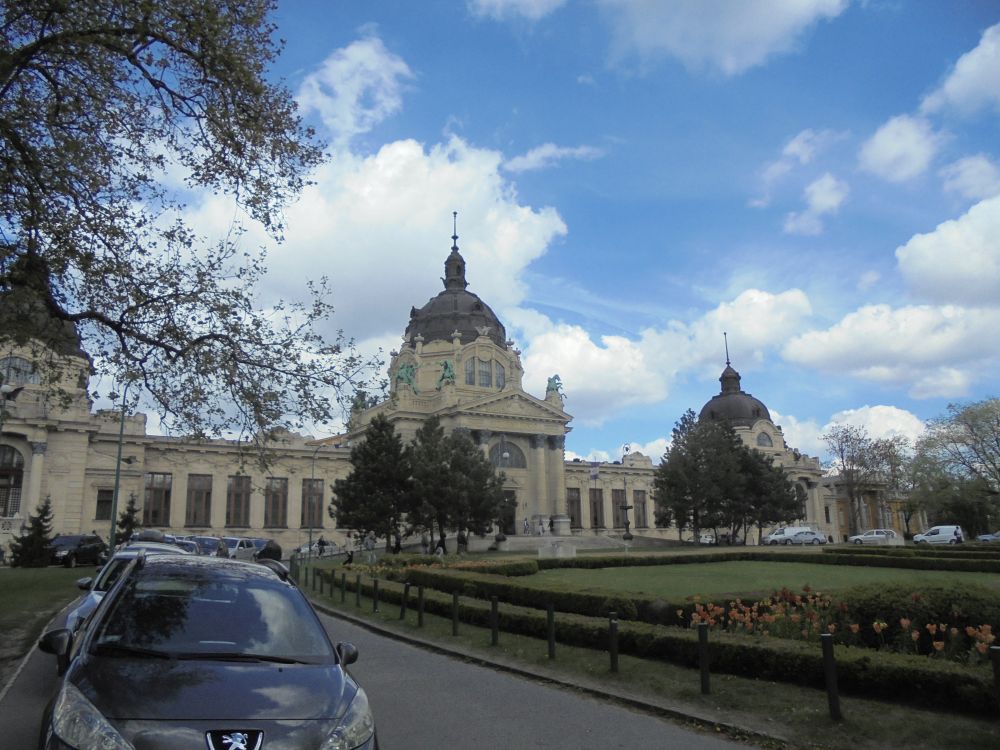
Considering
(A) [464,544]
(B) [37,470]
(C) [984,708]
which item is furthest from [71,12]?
(B) [37,470]

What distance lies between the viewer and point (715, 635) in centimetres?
1058

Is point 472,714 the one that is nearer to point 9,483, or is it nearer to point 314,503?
point 9,483

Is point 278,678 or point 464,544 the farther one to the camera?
A: point 464,544

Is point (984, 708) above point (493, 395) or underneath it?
underneath

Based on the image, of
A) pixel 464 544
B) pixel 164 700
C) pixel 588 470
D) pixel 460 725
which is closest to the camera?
pixel 164 700

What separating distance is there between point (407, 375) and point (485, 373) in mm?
8370

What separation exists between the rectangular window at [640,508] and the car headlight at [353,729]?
81.7 meters

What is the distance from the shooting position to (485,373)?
74500 mm

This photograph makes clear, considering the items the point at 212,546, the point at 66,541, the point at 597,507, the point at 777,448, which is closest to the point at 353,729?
the point at 212,546

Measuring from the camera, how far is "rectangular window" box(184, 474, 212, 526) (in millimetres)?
63000

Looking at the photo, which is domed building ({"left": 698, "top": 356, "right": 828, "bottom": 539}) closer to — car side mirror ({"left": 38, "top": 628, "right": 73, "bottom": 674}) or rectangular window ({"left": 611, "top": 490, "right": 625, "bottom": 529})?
rectangular window ({"left": 611, "top": 490, "right": 625, "bottom": 529})

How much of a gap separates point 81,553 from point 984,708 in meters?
39.8

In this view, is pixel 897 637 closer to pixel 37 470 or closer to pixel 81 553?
pixel 81 553

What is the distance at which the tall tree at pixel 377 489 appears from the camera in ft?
152
